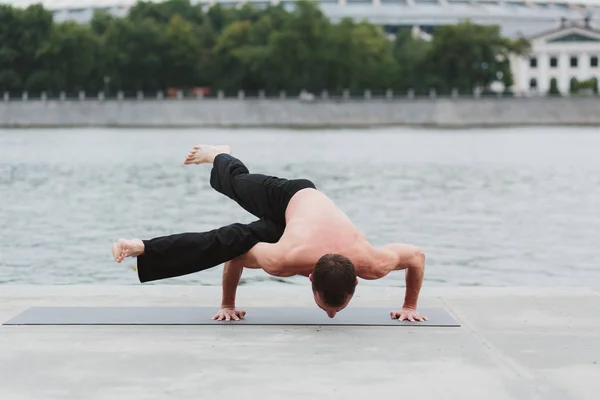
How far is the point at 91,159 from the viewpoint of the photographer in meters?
41.6

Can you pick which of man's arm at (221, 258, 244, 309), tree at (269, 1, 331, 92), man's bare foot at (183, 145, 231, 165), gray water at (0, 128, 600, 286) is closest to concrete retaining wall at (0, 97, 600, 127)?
tree at (269, 1, 331, 92)

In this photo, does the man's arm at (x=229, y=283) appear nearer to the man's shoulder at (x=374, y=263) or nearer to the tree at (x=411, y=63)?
the man's shoulder at (x=374, y=263)

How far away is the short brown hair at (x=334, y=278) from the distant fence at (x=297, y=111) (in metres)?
90.7

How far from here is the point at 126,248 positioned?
6.69 metres

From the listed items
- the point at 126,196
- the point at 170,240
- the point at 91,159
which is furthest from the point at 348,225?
the point at 91,159

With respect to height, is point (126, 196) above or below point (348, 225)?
below


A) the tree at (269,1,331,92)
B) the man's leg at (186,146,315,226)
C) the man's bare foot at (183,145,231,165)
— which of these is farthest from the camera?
the tree at (269,1,331,92)

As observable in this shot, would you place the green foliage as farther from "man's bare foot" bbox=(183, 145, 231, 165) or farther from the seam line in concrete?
the seam line in concrete

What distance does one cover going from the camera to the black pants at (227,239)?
6.88m

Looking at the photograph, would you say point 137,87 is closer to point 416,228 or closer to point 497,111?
point 497,111

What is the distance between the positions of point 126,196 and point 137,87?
78225 millimetres

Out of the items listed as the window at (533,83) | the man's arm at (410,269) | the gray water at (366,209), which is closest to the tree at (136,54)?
the window at (533,83)

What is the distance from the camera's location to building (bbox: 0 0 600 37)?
140m

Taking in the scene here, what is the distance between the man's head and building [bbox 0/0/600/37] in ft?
423
